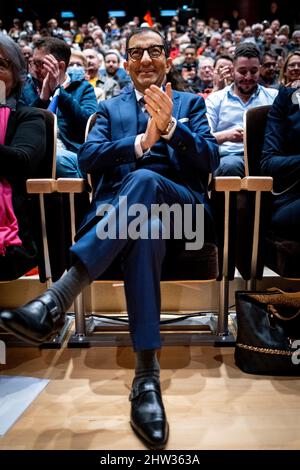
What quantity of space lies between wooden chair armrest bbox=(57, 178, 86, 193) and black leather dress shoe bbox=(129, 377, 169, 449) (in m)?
0.69

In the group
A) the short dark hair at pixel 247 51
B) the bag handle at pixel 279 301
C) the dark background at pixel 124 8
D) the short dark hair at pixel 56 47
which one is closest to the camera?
the bag handle at pixel 279 301

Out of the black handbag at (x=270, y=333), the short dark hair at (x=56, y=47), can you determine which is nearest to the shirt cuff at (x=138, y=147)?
the black handbag at (x=270, y=333)

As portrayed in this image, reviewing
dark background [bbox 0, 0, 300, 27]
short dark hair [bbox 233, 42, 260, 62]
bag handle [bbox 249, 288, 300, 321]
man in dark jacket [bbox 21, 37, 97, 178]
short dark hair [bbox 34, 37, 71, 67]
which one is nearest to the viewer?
bag handle [bbox 249, 288, 300, 321]

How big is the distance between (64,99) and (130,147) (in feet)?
2.70

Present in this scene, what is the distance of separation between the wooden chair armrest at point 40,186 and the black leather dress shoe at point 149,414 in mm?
718

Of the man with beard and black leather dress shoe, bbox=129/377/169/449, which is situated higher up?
the man with beard

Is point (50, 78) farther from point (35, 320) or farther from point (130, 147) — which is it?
point (35, 320)

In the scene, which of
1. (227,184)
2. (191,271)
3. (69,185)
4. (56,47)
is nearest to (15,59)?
(69,185)

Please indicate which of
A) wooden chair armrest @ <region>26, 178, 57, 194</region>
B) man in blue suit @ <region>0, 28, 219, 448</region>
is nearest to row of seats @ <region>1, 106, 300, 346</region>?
wooden chair armrest @ <region>26, 178, 57, 194</region>

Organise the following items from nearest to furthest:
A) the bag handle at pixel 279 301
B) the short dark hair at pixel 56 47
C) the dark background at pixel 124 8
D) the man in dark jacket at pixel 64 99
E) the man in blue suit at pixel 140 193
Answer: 1. the man in blue suit at pixel 140 193
2. the bag handle at pixel 279 301
3. the man in dark jacket at pixel 64 99
4. the short dark hair at pixel 56 47
5. the dark background at pixel 124 8

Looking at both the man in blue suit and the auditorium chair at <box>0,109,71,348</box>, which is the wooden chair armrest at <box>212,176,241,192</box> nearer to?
the man in blue suit

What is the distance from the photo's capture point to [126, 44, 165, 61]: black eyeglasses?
156 centimetres

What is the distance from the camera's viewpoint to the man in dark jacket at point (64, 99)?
2.04 metres

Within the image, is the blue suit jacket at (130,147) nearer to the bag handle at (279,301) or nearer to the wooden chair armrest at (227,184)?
the wooden chair armrest at (227,184)
